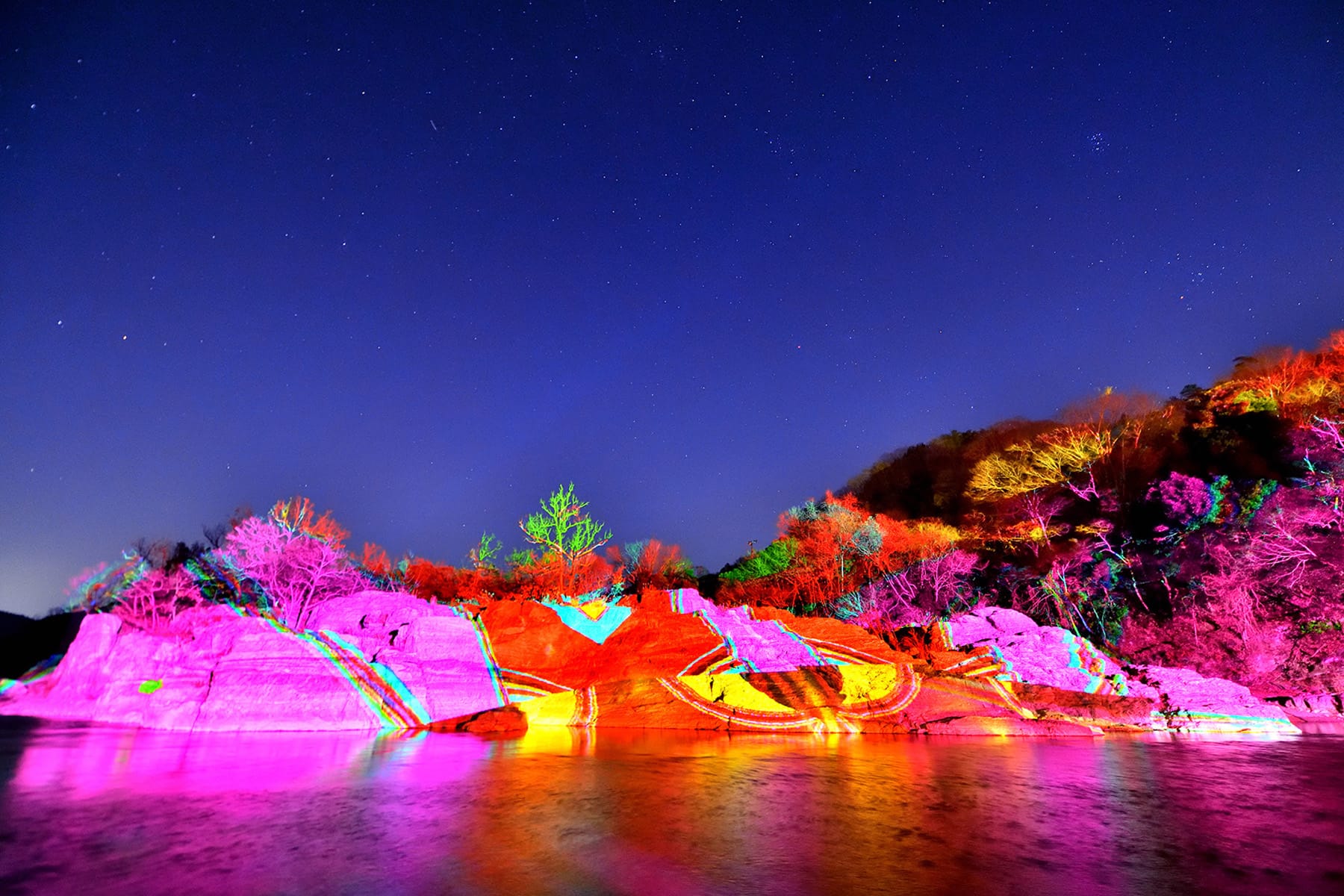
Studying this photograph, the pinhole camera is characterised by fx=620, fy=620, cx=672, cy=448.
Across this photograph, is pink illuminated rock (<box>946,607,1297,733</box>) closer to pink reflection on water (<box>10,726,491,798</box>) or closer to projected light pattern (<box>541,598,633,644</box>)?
projected light pattern (<box>541,598,633,644</box>)

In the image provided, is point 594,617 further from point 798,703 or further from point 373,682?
point 798,703

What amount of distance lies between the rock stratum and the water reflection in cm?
334

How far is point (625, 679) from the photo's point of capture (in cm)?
1412

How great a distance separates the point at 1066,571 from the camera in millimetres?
23359

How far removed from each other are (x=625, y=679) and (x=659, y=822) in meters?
9.42

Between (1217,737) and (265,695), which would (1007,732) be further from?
(265,695)

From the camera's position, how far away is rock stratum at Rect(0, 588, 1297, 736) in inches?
482

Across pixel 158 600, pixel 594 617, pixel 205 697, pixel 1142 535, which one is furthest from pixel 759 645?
pixel 1142 535

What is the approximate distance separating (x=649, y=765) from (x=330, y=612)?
11936 mm

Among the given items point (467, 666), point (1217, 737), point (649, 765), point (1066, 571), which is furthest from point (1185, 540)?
point (467, 666)

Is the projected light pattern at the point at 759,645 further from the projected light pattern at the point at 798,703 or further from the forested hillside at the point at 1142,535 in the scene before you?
the forested hillside at the point at 1142,535

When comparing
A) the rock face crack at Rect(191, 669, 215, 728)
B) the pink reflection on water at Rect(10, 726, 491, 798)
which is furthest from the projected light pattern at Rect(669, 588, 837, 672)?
the rock face crack at Rect(191, 669, 215, 728)

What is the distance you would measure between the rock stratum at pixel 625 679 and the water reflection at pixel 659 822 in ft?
10.9

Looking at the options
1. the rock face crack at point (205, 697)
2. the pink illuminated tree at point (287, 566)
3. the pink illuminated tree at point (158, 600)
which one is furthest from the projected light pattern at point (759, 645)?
the pink illuminated tree at point (158, 600)
